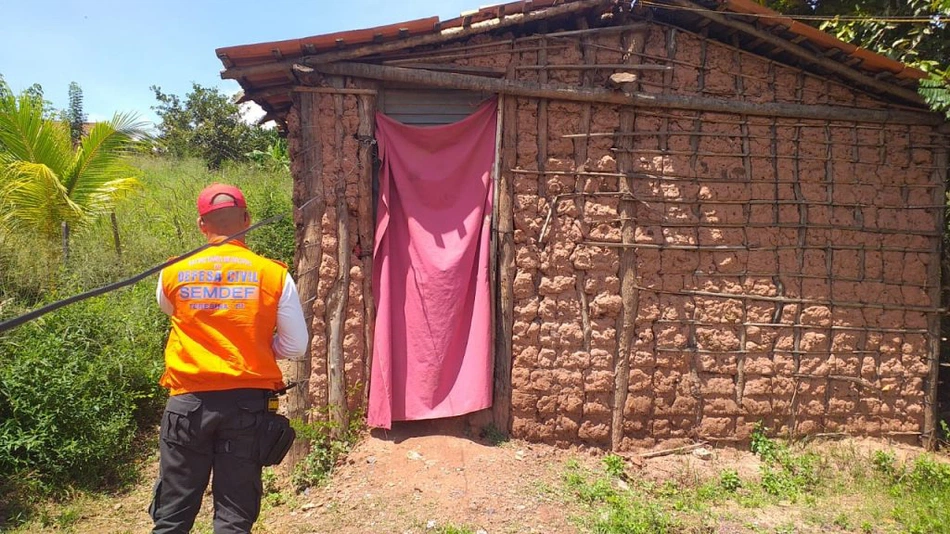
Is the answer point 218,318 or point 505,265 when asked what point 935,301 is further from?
point 218,318

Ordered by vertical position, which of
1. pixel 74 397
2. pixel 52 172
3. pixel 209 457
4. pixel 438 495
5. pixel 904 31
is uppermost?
pixel 904 31

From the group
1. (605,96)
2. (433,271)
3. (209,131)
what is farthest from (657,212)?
(209,131)

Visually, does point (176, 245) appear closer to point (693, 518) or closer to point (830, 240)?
point (693, 518)

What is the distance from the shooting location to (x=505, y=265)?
Result: 15.3 feet

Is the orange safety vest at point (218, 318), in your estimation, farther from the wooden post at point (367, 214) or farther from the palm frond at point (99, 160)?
the palm frond at point (99, 160)

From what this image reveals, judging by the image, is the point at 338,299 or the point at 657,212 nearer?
the point at 338,299

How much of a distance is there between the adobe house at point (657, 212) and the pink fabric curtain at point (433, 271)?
0.44 feet

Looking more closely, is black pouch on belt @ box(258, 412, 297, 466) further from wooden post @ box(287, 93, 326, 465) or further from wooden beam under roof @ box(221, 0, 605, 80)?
wooden beam under roof @ box(221, 0, 605, 80)

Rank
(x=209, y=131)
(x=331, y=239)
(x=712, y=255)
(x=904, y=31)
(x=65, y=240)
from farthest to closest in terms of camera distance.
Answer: (x=209, y=131) < (x=65, y=240) < (x=904, y=31) < (x=712, y=255) < (x=331, y=239)

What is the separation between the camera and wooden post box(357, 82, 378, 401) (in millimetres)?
4562

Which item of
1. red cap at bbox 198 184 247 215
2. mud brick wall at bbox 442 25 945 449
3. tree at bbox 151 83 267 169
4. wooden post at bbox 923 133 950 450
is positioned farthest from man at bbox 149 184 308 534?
tree at bbox 151 83 267 169

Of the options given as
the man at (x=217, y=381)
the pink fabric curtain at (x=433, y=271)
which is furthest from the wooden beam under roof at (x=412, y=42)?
the man at (x=217, y=381)

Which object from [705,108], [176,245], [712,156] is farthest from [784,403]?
[176,245]

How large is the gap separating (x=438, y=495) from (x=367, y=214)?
208 centimetres
